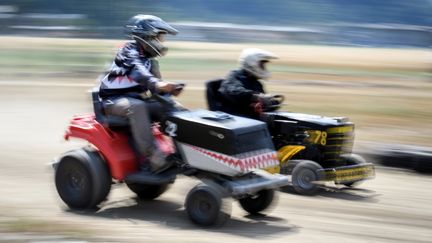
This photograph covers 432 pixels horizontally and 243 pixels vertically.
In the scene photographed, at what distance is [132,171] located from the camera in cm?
813

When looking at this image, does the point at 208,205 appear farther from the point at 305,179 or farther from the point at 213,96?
the point at 213,96

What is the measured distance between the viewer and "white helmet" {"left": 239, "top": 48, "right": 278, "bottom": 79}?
32.6 feet

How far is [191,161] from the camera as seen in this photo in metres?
7.73

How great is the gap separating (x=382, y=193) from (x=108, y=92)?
12.0ft

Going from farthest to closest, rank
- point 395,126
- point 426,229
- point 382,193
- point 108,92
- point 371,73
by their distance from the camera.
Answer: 1. point 371,73
2. point 395,126
3. point 382,193
4. point 108,92
5. point 426,229

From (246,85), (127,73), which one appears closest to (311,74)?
(246,85)

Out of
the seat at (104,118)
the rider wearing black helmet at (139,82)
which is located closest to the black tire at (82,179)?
the seat at (104,118)

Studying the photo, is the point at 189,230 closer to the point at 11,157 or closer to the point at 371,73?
the point at 11,157

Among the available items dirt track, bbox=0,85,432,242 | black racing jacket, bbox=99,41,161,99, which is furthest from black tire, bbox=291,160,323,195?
black racing jacket, bbox=99,41,161,99

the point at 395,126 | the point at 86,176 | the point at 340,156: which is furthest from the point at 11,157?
the point at 395,126

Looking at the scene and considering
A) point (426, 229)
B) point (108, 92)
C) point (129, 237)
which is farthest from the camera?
point (108, 92)

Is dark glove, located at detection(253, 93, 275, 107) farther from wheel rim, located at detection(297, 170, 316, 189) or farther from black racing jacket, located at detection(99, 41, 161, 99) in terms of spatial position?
black racing jacket, located at detection(99, 41, 161, 99)

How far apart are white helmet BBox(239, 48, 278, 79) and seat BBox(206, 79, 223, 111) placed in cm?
47

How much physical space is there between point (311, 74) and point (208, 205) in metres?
22.8
